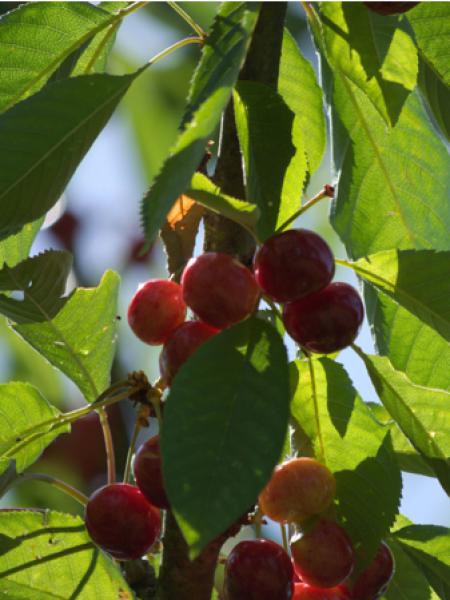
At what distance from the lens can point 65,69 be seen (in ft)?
4.09

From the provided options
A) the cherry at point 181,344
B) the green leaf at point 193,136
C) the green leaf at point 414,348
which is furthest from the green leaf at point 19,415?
the green leaf at point 193,136

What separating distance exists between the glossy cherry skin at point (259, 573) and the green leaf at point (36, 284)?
35cm

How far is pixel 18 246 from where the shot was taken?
1327mm

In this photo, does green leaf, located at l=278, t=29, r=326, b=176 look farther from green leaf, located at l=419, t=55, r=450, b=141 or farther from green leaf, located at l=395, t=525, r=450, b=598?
green leaf, located at l=395, t=525, r=450, b=598

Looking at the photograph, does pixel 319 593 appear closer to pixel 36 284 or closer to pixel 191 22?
pixel 36 284

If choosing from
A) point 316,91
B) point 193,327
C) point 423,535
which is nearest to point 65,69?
point 316,91

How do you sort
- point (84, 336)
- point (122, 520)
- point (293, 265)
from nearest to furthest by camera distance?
point (293, 265) → point (122, 520) → point (84, 336)

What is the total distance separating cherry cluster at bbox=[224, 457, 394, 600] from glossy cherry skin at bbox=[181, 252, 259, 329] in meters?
0.18

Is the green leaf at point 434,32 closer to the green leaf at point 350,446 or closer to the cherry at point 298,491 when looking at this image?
the green leaf at point 350,446

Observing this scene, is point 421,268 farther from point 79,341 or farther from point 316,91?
point 79,341

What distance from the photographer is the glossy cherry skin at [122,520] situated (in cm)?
105

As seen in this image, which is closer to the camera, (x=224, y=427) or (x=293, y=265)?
(x=224, y=427)

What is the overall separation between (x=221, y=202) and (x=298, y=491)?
11.2 inches

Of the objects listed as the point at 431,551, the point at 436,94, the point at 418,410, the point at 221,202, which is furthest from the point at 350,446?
the point at 436,94
